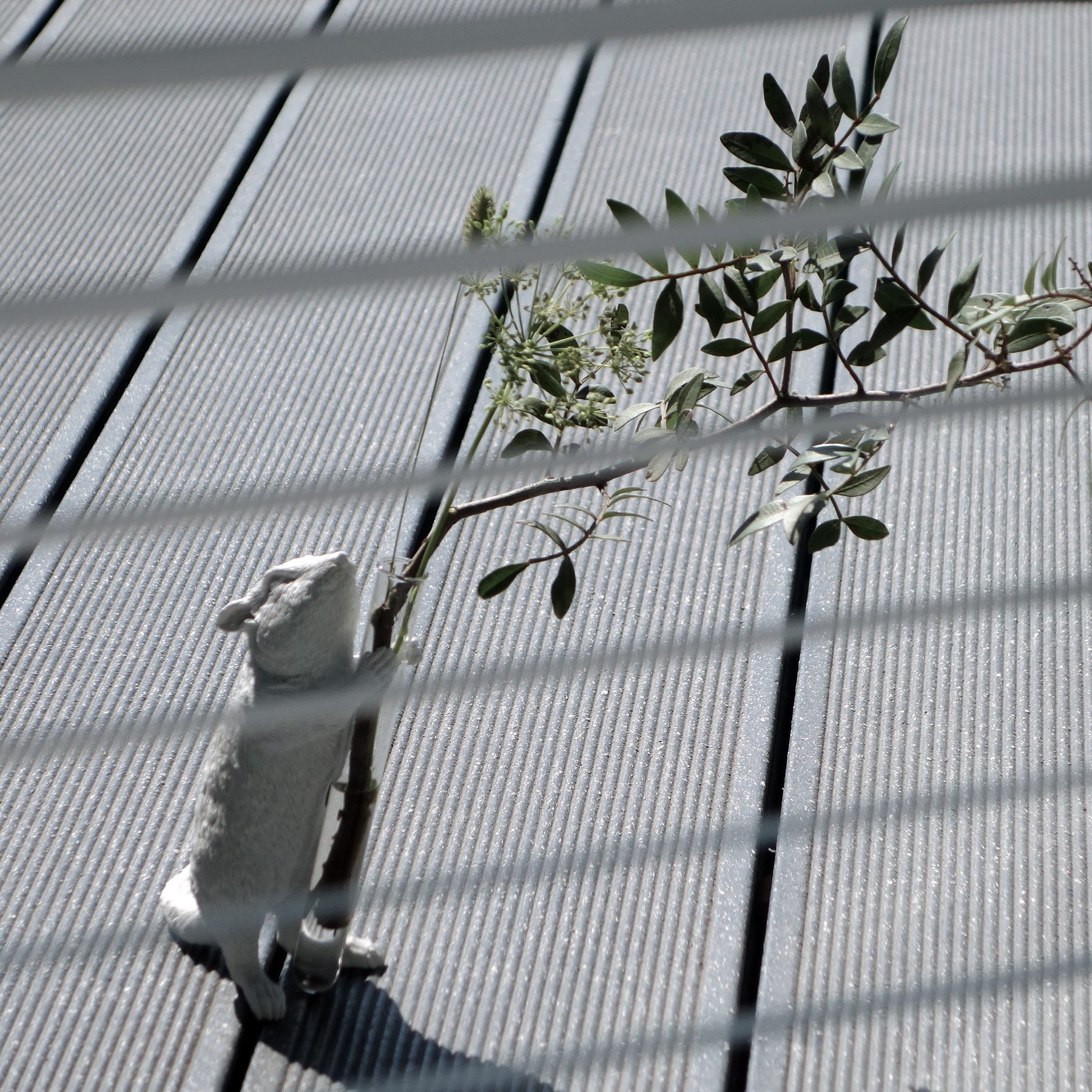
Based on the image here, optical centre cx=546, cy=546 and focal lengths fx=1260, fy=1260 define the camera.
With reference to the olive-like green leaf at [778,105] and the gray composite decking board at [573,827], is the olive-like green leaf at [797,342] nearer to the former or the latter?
the olive-like green leaf at [778,105]

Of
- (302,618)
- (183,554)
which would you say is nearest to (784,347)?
(302,618)

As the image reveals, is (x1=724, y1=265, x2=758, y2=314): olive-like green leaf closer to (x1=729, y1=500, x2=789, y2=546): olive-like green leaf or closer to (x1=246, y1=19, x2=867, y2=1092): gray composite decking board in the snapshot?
(x1=729, y1=500, x2=789, y2=546): olive-like green leaf

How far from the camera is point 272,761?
3.02ft

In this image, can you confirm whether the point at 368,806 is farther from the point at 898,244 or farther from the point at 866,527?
the point at 898,244

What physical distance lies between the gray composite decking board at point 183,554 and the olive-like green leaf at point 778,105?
624 mm

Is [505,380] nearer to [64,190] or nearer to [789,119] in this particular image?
[789,119]

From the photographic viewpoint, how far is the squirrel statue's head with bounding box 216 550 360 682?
888 millimetres

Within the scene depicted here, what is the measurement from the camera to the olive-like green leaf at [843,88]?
85 cm

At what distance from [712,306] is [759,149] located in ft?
0.37

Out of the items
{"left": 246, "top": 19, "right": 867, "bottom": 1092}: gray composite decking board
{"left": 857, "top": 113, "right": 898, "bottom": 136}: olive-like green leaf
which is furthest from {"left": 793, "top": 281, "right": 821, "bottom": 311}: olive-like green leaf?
{"left": 246, "top": 19, "right": 867, "bottom": 1092}: gray composite decking board

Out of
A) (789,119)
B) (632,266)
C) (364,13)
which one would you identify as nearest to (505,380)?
(789,119)

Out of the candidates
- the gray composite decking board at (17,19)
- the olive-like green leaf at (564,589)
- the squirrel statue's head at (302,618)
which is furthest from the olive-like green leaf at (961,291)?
the gray composite decking board at (17,19)

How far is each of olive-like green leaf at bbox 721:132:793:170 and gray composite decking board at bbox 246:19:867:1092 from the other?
0.50 metres

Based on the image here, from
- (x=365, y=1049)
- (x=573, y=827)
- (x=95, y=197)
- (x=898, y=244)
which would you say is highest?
(x=95, y=197)
